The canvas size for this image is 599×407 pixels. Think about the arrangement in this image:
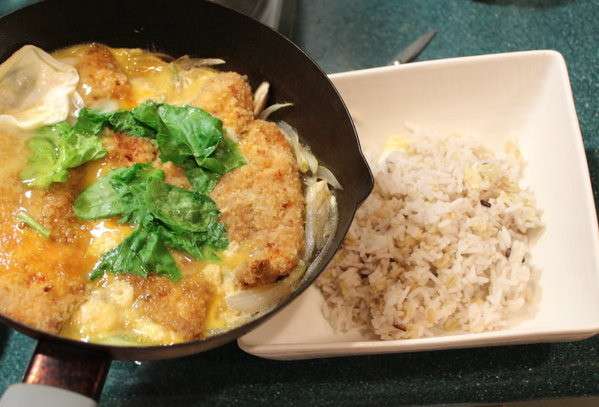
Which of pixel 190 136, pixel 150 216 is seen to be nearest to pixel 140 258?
pixel 150 216

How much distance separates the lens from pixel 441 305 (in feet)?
5.73

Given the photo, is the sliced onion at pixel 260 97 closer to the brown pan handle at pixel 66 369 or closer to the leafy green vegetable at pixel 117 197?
the leafy green vegetable at pixel 117 197

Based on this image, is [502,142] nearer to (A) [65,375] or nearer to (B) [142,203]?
(B) [142,203]

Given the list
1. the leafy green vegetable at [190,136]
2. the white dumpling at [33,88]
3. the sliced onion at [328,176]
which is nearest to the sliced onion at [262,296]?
the sliced onion at [328,176]

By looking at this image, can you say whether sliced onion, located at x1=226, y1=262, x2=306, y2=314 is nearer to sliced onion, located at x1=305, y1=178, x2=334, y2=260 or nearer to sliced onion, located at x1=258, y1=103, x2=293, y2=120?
sliced onion, located at x1=305, y1=178, x2=334, y2=260

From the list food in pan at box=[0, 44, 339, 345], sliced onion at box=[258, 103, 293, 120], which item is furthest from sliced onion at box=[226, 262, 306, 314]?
sliced onion at box=[258, 103, 293, 120]

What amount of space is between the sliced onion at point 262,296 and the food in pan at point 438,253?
33 centimetres

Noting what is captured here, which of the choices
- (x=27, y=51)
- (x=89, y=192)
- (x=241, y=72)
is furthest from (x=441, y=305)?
(x=27, y=51)

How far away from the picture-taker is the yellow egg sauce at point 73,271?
4.57ft

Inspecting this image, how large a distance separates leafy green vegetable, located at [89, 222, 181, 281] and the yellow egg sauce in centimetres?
2

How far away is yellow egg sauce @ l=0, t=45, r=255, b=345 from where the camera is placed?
139cm

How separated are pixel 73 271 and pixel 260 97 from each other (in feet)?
2.31

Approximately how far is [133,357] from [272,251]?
40cm

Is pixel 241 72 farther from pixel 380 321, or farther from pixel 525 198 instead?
pixel 525 198
